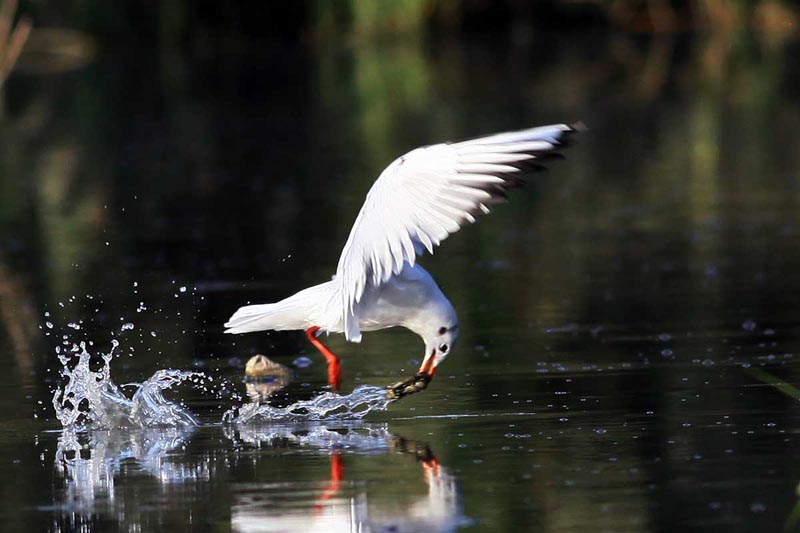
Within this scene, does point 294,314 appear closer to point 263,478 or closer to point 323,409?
point 323,409

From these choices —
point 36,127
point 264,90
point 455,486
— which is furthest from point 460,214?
point 264,90

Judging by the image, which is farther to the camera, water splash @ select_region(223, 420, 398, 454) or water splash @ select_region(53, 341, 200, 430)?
water splash @ select_region(53, 341, 200, 430)

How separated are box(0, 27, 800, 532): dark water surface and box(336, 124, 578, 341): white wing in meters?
0.79

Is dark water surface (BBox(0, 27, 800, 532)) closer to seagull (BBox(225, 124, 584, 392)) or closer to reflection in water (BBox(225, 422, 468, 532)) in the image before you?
reflection in water (BBox(225, 422, 468, 532))

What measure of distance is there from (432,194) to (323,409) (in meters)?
1.33

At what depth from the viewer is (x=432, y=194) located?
306 inches

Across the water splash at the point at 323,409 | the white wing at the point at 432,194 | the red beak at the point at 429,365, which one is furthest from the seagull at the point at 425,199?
the water splash at the point at 323,409

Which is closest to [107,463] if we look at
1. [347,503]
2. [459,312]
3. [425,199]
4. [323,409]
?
[323,409]

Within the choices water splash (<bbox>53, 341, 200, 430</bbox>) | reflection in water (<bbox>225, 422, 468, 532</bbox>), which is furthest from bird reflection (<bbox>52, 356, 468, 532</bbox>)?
water splash (<bbox>53, 341, 200, 430</bbox>)

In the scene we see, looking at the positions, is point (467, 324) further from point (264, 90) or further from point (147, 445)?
point (264, 90)

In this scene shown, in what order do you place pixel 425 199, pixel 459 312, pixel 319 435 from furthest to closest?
pixel 459 312 → pixel 319 435 → pixel 425 199

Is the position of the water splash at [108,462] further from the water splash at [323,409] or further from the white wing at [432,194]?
the white wing at [432,194]

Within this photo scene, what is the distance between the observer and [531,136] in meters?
7.72

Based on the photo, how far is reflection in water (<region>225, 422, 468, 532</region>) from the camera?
20.4ft
